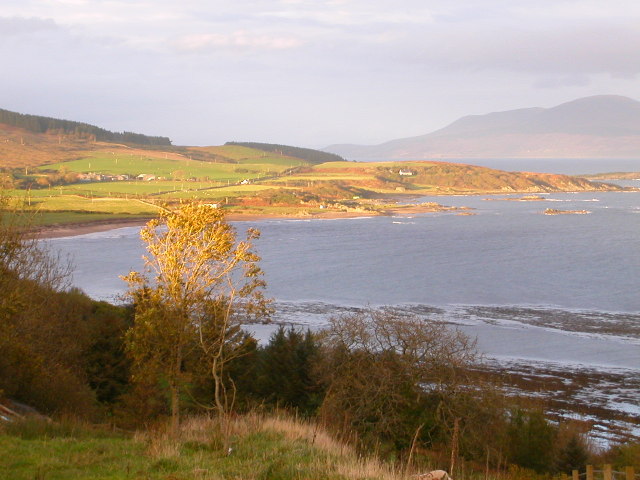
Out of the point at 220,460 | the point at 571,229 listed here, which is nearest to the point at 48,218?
the point at 571,229

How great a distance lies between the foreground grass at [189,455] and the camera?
7637 mm

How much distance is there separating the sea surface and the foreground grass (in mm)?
13685

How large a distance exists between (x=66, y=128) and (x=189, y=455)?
143947 mm

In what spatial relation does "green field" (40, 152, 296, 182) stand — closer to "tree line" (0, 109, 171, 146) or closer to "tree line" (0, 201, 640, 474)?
"tree line" (0, 109, 171, 146)

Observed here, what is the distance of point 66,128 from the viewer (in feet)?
468

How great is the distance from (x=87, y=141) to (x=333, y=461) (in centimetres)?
14010


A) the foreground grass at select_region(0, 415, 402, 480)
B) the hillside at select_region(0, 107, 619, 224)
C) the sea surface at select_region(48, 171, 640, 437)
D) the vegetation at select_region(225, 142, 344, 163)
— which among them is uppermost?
the vegetation at select_region(225, 142, 344, 163)

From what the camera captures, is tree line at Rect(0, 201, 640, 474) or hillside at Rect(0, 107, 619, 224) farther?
hillside at Rect(0, 107, 619, 224)

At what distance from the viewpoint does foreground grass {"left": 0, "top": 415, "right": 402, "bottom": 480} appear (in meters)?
7.64

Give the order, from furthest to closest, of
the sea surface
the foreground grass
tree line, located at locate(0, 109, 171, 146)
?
tree line, located at locate(0, 109, 171, 146)
the sea surface
the foreground grass

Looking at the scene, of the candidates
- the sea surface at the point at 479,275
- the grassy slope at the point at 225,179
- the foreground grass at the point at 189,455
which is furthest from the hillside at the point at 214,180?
the foreground grass at the point at 189,455

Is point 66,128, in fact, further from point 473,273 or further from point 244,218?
point 473,273

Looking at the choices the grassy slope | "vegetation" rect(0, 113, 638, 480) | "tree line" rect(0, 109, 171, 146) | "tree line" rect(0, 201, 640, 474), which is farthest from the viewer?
"tree line" rect(0, 109, 171, 146)

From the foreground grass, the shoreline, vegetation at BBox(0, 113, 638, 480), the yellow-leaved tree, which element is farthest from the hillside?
the foreground grass
